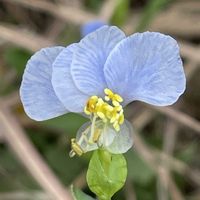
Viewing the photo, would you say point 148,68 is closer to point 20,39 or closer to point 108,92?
point 108,92

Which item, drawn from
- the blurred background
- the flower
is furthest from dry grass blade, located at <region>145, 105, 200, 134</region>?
the flower

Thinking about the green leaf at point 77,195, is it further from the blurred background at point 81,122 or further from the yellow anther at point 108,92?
the blurred background at point 81,122

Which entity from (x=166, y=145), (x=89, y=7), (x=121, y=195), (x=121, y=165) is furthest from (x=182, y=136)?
(x=121, y=165)

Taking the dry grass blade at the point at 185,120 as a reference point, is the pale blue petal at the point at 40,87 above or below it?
above

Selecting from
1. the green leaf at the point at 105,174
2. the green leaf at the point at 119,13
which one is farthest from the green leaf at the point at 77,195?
the green leaf at the point at 119,13

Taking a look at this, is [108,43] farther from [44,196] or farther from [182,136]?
[182,136]

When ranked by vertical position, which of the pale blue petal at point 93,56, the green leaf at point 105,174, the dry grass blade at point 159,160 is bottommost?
the dry grass blade at point 159,160
